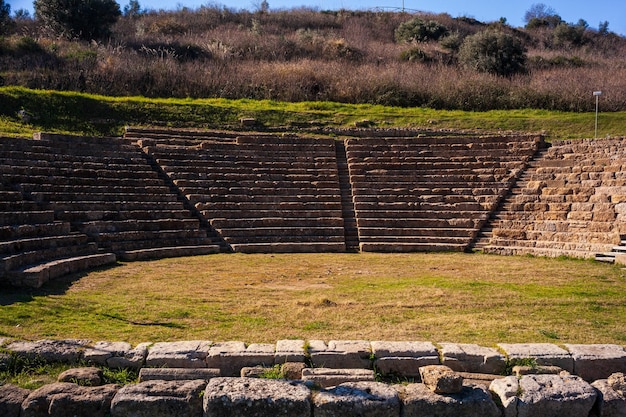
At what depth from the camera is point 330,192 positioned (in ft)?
47.2

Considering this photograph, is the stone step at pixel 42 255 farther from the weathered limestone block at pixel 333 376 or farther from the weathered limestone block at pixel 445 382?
the weathered limestone block at pixel 445 382

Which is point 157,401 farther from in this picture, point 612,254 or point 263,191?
point 263,191

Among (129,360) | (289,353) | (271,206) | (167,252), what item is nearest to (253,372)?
(289,353)

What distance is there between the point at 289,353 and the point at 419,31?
37.4m

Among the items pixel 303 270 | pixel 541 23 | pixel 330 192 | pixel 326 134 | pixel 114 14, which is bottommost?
pixel 303 270

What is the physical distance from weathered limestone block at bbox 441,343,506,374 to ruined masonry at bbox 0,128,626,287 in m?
6.83

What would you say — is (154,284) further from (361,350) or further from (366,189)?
(366,189)

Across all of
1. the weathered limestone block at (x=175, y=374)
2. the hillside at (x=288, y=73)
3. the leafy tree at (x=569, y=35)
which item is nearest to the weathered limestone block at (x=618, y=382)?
the weathered limestone block at (x=175, y=374)

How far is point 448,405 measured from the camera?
14.0ft

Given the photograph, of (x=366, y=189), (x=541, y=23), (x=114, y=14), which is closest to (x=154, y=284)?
(x=366, y=189)

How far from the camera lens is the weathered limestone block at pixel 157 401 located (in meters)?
4.22

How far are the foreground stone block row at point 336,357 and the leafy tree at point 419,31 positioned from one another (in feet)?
117

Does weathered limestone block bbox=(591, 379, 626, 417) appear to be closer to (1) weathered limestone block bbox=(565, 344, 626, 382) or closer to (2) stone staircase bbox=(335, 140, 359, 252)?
(1) weathered limestone block bbox=(565, 344, 626, 382)

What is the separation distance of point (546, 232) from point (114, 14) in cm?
2799
